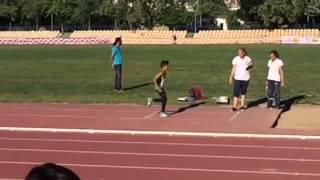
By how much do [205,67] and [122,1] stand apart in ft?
235

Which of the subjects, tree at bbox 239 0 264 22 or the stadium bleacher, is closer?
the stadium bleacher

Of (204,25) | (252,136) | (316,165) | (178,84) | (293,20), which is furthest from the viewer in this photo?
(204,25)

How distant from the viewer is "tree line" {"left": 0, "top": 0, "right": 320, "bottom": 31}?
9694cm

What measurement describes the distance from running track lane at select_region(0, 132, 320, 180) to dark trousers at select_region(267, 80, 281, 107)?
5.55 meters

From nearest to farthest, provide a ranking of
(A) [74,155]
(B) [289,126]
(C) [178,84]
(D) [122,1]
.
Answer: (A) [74,155], (B) [289,126], (C) [178,84], (D) [122,1]

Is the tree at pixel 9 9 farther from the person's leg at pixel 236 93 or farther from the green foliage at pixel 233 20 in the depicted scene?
the person's leg at pixel 236 93

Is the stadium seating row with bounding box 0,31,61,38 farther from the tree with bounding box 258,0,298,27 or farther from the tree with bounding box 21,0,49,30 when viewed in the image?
the tree with bounding box 258,0,298,27

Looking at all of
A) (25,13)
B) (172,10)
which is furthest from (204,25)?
(25,13)

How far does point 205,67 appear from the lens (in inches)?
1437

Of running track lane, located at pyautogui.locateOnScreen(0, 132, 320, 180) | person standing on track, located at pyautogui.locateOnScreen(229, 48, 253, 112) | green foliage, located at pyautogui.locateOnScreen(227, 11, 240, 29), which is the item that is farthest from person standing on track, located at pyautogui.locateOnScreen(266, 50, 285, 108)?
green foliage, located at pyautogui.locateOnScreen(227, 11, 240, 29)

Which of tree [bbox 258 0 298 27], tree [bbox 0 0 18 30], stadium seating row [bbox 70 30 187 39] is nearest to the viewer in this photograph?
stadium seating row [bbox 70 30 187 39]

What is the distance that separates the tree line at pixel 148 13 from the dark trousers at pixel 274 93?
77.2 metres

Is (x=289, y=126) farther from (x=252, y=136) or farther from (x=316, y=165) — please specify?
(x=316, y=165)

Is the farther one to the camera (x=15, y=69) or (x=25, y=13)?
(x=25, y=13)
